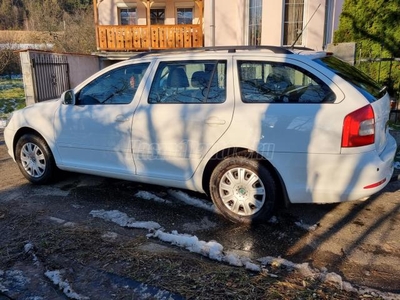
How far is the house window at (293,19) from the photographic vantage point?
11.7 metres

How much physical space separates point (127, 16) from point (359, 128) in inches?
657

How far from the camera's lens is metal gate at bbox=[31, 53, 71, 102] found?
10.7 metres

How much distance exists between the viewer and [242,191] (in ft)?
12.1

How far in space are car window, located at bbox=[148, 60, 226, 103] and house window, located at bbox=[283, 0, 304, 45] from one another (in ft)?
29.0

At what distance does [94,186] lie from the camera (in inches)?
195

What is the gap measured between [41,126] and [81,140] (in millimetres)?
694

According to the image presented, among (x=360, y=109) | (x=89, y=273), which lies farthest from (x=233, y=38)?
(x=89, y=273)

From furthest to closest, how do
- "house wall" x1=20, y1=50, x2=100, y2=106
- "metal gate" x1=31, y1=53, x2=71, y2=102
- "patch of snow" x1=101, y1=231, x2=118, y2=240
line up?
1. "metal gate" x1=31, y1=53, x2=71, y2=102
2. "house wall" x1=20, y1=50, x2=100, y2=106
3. "patch of snow" x1=101, y1=231, x2=118, y2=240

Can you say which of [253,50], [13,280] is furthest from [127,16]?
[13,280]

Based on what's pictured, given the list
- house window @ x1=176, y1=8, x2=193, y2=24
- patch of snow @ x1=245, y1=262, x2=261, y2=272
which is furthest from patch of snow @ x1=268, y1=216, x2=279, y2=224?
house window @ x1=176, y1=8, x2=193, y2=24

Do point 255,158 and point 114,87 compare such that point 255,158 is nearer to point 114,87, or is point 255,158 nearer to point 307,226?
point 307,226

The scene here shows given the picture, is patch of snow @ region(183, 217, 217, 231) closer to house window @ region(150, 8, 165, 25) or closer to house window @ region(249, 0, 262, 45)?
house window @ region(249, 0, 262, 45)

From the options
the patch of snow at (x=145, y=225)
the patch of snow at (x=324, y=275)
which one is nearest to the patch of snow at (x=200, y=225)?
the patch of snow at (x=145, y=225)

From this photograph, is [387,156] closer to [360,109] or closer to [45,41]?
[360,109]
